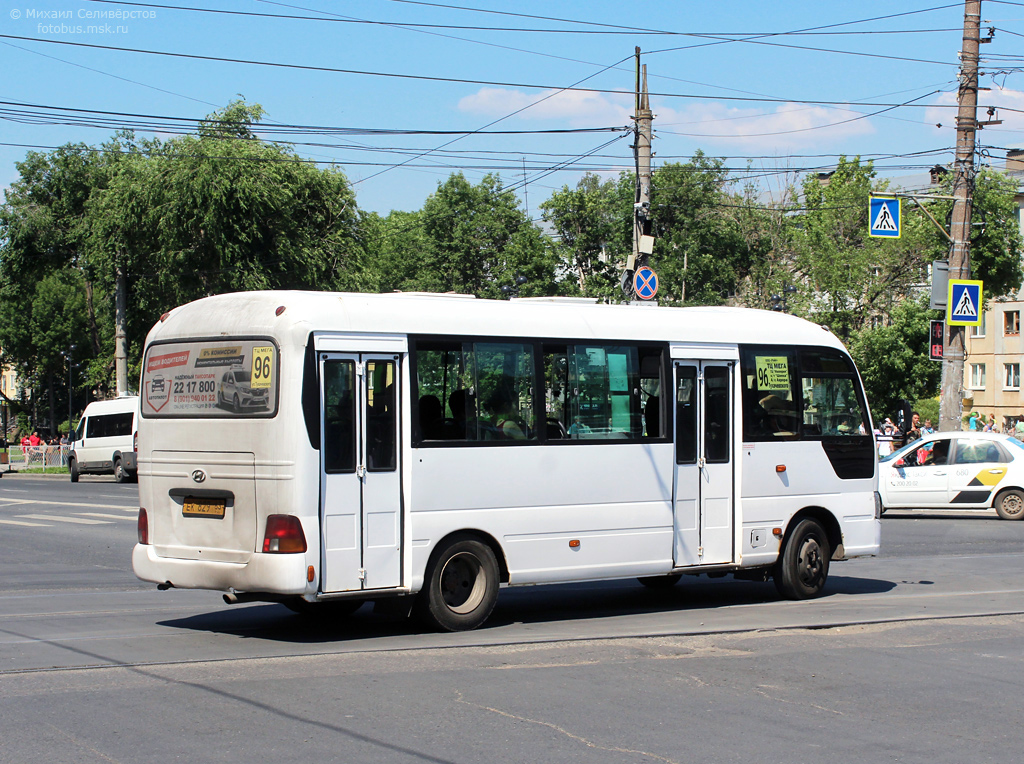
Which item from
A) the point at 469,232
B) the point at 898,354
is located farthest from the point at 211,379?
the point at 469,232

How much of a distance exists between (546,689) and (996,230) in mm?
44899

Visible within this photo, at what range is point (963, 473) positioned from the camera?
854 inches

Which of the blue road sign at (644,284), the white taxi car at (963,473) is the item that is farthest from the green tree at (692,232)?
the blue road sign at (644,284)

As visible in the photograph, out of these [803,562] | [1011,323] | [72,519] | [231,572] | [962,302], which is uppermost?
[1011,323]

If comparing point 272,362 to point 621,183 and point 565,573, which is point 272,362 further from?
point 621,183

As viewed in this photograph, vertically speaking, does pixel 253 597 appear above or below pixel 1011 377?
below

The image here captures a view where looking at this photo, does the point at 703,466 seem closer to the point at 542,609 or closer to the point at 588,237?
the point at 542,609

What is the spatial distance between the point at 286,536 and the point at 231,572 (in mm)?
575

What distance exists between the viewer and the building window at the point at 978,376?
2758 inches

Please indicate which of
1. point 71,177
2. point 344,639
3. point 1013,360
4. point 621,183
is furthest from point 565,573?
point 1013,360

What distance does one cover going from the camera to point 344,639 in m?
9.26

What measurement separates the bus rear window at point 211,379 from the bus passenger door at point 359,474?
0.43 m

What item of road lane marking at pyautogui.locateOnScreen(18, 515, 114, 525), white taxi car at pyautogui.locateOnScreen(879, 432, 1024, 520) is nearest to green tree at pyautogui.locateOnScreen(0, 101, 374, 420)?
road lane marking at pyautogui.locateOnScreen(18, 515, 114, 525)

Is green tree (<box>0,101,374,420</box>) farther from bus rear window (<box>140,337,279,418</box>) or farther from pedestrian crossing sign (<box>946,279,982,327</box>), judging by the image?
→ bus rear window (<box>140,337,279,418</box>)
